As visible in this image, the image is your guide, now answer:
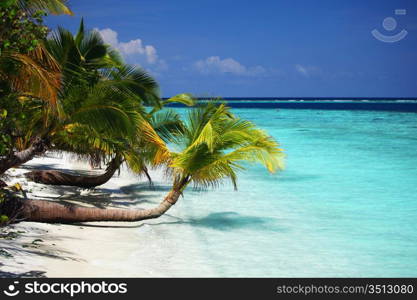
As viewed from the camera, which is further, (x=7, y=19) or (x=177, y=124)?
(x=177, y=124)

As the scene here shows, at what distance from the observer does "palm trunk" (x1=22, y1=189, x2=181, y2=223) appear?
272 inches

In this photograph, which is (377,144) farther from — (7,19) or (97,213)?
(7,19)

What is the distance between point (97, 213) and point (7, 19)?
4098 mm

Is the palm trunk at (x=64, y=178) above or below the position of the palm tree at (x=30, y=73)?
below

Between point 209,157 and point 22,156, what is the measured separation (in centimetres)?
254

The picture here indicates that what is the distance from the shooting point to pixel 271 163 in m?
7.50

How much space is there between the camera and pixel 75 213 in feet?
23.9

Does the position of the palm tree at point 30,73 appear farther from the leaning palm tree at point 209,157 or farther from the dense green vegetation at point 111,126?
the leaning palm tree at point 209,157

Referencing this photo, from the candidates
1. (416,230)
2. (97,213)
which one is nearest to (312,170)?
(416,230)

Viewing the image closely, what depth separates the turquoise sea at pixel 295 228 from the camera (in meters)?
6.55

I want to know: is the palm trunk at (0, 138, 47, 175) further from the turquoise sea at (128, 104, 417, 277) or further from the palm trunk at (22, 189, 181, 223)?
the turquoise sea at (128, 104, 417, 277)
